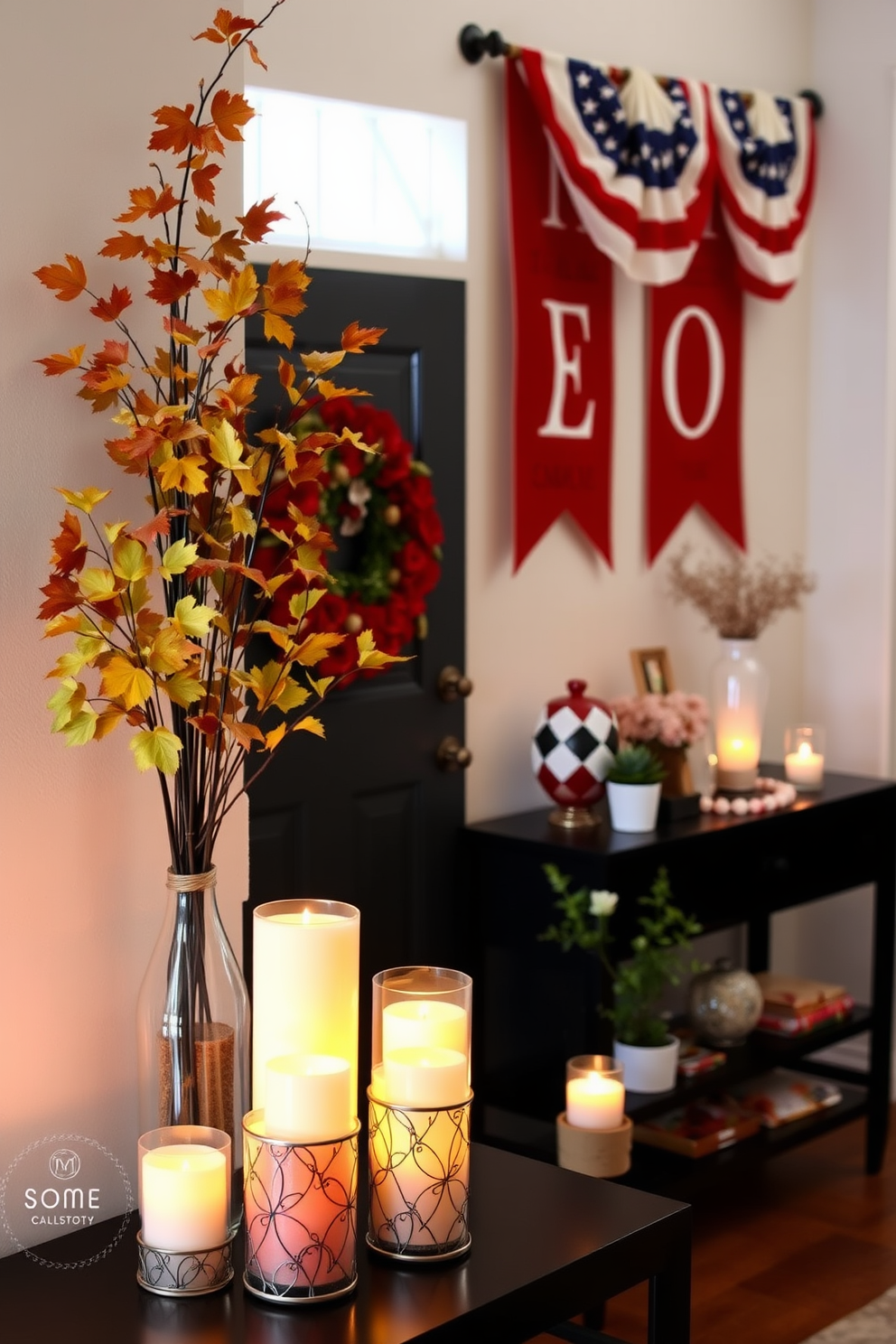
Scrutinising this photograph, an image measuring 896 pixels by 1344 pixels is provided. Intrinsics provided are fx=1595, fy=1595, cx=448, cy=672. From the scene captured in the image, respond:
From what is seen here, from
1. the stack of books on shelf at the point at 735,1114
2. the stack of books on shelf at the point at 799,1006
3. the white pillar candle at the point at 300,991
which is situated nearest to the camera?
the white pillar candle at the point at 300,991

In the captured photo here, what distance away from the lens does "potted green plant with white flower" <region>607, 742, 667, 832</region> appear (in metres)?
2.95

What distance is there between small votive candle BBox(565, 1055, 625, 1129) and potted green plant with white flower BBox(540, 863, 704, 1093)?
17cm

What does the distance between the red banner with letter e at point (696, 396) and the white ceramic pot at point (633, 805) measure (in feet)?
2.31

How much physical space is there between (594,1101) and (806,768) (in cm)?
107

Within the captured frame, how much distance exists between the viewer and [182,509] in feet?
4.80

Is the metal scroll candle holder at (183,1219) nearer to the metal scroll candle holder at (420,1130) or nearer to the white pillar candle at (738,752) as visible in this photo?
the metal scroll candle holder at (420,1130)

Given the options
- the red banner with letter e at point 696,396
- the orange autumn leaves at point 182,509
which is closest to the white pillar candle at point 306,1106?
the orange autumn leaves at point 182,509

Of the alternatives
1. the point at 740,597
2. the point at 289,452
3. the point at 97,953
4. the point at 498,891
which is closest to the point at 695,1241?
the point at 498,891

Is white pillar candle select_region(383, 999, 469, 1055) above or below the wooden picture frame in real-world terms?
below

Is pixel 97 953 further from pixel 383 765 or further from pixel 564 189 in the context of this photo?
pixel 564 189

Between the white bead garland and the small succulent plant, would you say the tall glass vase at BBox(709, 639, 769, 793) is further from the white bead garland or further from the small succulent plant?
the small succulent plant

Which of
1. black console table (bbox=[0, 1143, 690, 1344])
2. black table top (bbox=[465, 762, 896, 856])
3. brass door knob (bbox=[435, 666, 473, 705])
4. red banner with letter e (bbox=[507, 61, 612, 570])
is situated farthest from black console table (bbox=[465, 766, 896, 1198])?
black console table (bbox=[0, 1143, 690, 1344])

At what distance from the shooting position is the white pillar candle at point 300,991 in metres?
1.42

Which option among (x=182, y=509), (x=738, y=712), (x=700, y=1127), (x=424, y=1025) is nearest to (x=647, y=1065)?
(x=700, y=1127)
